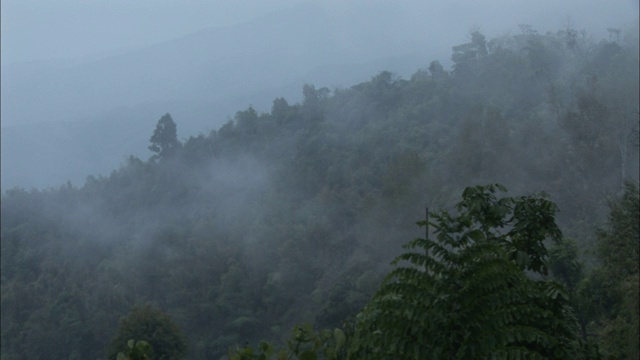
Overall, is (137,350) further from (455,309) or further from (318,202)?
(318,202)

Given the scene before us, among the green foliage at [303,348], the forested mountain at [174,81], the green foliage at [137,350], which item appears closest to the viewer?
the green foliage at [303,348]

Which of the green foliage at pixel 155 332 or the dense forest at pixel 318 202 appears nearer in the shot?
the green foliage at pixel 155 332

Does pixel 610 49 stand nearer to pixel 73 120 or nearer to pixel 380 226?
pixel 380 226

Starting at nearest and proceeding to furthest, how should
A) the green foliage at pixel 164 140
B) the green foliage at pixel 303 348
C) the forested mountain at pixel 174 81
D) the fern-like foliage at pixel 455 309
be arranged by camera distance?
the fern-like foliage at pixel 455 309
the green foliage at pixel 303 348
the green foliage at pixel 164 140
the forested mountain at pixel 174 81

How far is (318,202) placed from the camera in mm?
33406

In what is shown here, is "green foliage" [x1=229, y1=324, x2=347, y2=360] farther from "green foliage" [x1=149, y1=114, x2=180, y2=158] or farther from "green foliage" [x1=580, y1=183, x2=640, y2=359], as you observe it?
"green foliage" [x1=149, y1=114, x2=180, y2=158]

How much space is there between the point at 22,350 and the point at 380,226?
14505 mm

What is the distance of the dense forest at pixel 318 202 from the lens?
23.8m

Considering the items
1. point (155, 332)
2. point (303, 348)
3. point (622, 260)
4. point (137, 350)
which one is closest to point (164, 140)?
point (155, 332)

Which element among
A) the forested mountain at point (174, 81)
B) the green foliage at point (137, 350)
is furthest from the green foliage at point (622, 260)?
the forested mountain at point (174, 81)

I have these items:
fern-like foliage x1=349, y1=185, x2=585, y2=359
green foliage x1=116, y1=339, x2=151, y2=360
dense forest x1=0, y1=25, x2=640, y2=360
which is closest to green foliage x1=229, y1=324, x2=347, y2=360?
fern-like foliage x1=349, y1=185, x2=585, y2=359

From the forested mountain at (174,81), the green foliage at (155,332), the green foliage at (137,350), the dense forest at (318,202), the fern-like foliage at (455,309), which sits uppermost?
the forested mountain at (174,81)

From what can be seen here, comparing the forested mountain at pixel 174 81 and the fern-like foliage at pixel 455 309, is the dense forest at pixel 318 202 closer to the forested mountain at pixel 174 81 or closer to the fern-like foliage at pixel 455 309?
the fern-like foliage at pixel 455 309

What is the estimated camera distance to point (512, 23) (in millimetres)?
51219
